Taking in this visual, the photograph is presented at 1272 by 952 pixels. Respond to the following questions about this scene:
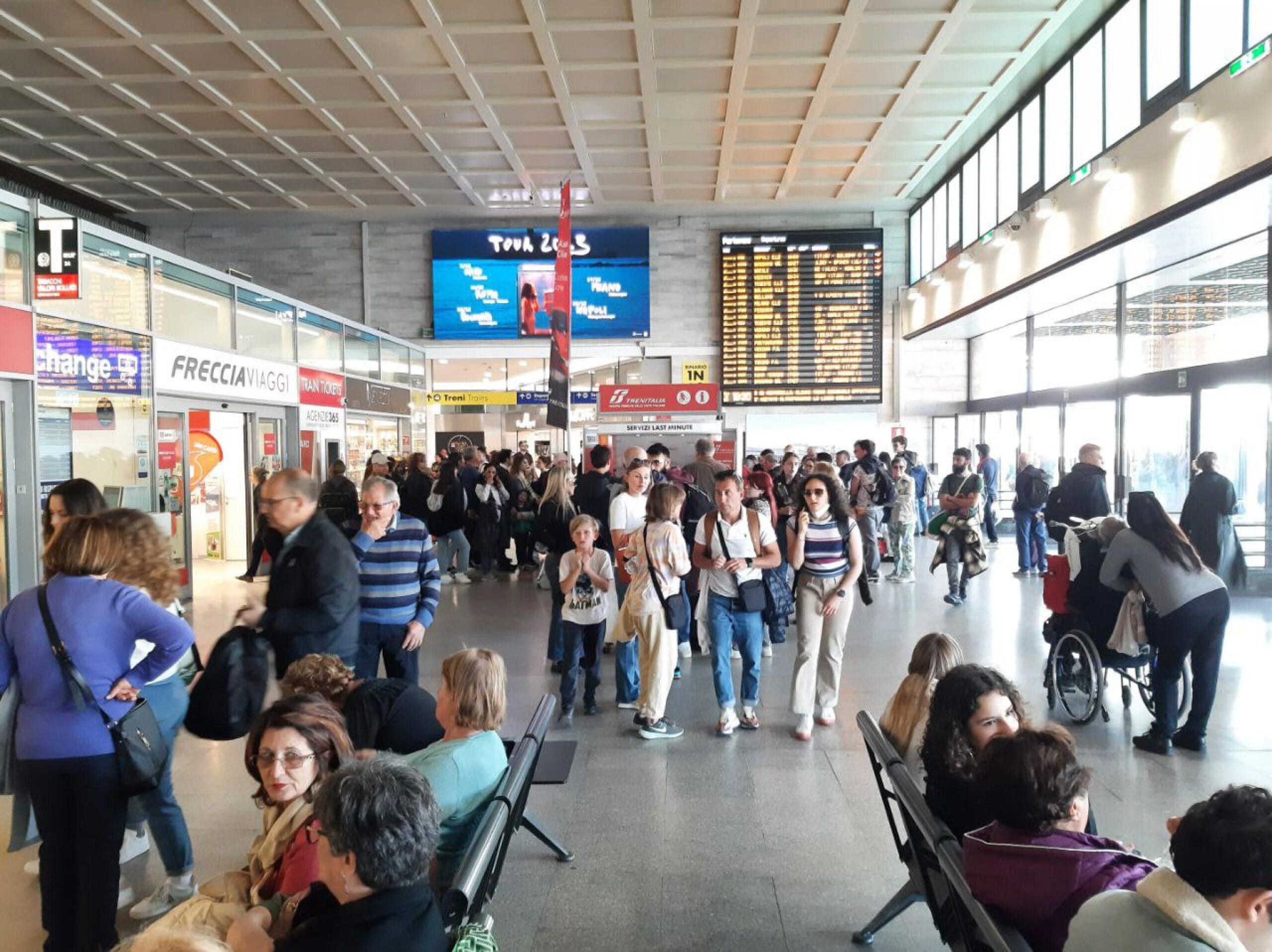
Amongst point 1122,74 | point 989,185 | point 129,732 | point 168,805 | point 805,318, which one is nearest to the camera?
point 129,732

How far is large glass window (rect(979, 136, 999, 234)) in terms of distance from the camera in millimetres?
13945

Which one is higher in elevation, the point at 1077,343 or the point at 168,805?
the point at 1077,343

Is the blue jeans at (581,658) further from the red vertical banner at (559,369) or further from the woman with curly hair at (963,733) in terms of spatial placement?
the woman with curly hair at (963,733)

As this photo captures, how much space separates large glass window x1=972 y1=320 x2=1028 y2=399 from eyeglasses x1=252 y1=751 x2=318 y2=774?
1496 centimetres

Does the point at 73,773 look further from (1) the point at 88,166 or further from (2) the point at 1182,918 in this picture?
(1) the point at 88,166

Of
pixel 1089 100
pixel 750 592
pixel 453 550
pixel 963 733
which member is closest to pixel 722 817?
pixel 750 592

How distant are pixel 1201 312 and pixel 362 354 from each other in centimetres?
1229

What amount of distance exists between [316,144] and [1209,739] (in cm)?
1388

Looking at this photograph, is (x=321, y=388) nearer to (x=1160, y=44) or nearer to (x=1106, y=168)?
(x=1106, y=168)

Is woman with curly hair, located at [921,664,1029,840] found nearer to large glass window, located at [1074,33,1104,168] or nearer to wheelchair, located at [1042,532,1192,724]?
wheelchair, located at [1042,532,1192,724]

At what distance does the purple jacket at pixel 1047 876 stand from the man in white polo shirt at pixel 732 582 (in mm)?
3261

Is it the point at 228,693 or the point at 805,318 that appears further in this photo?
the point at 805,318

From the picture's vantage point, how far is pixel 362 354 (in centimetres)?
1570

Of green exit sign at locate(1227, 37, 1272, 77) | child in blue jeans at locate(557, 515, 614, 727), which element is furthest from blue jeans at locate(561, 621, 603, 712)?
green exit sign at locate(1227, 37, 1272, 77)
